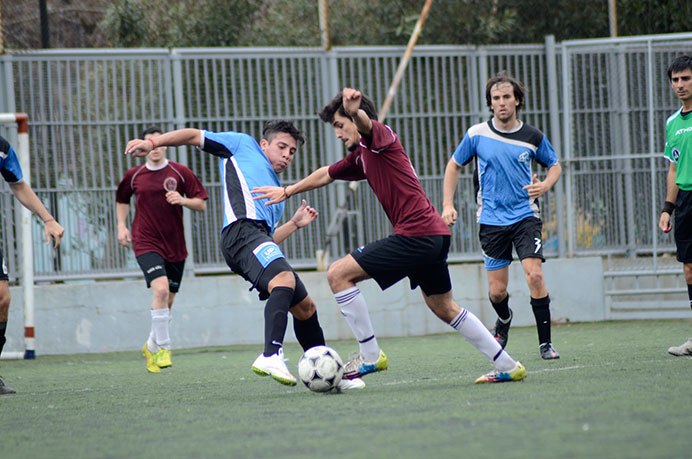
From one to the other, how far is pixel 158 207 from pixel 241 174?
3.09m

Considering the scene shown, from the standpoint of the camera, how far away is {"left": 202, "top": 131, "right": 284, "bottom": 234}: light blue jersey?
628cm

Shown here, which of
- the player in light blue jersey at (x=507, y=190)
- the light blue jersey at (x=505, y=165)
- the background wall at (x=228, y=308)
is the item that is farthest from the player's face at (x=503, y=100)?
the background wall at (x=228, y=308)

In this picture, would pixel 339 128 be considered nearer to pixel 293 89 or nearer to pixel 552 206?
pixel 293 89

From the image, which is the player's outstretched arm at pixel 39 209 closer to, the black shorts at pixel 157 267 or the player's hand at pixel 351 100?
the black shorts at pixel 157 267

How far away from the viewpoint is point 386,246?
5.68 meters

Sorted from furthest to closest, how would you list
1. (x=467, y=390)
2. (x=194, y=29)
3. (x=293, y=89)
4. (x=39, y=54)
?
(x=194, y=29), (x=293, y=89), (x=39, y=54), (x=467, y=390)

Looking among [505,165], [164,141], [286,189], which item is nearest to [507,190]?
[505,165]

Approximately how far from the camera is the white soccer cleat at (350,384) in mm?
5848

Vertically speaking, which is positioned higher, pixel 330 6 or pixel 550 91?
pixel 330 6

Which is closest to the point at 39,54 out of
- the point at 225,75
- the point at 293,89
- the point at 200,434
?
the point at 225,75

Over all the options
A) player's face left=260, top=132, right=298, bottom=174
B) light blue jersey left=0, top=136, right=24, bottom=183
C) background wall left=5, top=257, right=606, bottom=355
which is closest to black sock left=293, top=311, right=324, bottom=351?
player's face left=260, top=132, right=298, bottom=174

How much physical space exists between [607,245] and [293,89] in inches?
180

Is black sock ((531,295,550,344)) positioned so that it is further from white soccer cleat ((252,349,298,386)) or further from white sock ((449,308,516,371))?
white soccer cleat ((252,349,298,386))

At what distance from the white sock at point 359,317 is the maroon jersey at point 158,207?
12.0ft
